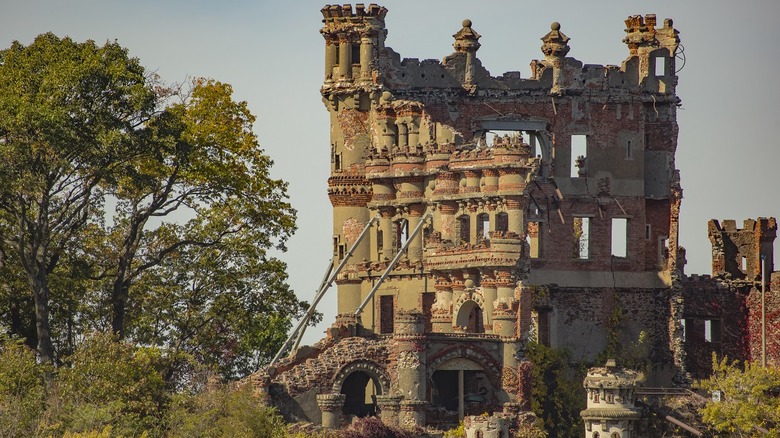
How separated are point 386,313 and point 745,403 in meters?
14.5

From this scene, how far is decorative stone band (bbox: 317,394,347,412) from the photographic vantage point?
280 feet

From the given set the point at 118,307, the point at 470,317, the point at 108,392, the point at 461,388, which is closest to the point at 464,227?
the point at 470,317

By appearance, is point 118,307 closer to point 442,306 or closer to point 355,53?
point 442,306

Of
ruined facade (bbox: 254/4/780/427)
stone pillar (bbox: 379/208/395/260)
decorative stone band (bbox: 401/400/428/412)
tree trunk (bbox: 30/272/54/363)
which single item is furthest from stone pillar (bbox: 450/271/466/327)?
tree trunk (bbox: 30/272/54/363)

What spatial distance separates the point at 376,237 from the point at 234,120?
6.59 metres

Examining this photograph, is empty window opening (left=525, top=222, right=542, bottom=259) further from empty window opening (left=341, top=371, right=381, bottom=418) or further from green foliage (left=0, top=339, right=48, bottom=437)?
green foliage (left=0, top=339, right=48, bottom=437)

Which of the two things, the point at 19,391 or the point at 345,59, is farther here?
the point at 345,59

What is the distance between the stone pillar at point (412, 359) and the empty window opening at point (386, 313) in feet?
28.9

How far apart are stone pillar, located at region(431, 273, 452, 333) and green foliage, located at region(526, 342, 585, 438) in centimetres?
293

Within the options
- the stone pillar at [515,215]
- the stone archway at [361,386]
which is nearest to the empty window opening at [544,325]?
the stone pillar at [515,215]

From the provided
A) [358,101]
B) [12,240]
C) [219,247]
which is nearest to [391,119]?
[358,101]

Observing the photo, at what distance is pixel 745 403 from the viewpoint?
86.6 m

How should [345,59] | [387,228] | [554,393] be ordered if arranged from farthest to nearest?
[345,59] → [387,228] → [554,393]

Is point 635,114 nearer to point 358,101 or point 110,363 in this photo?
point 358,101
